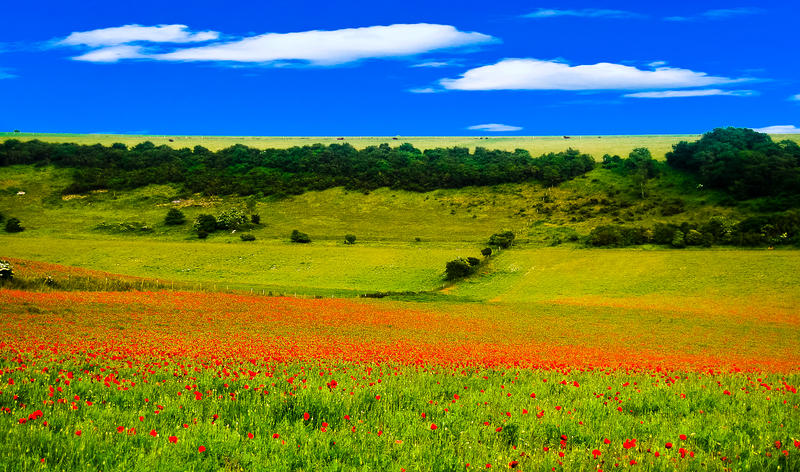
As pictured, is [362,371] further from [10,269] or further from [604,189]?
[604,189]

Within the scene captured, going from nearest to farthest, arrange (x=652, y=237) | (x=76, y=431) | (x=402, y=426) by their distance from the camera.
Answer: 1. (x=76, y=431)
2. (x=402, y=426)
3. (x=652, y=237)

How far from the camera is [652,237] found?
90.6 meters

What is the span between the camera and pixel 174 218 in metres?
118

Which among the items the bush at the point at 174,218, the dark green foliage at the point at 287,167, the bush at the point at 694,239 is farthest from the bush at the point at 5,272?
the dark green foliage at the point at 287,167

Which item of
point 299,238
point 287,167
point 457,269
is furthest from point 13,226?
point 457,269

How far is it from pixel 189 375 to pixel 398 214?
4556 inches

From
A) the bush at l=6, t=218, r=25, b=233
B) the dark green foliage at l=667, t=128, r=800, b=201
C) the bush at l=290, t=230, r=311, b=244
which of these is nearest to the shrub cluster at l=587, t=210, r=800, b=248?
the dark green foliage at l=667, t=128, r=800, b=201

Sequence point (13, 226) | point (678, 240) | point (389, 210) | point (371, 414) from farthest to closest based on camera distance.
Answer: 1. point (389, 210)
2. point (13, 226)
3. point (678, 240)
4. point (371, 414)

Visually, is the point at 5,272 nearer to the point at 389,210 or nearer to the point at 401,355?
the point at 401,355

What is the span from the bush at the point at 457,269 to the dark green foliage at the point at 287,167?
6849cm

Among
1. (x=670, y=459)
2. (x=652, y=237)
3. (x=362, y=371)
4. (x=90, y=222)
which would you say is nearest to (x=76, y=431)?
(x=362, y=371)

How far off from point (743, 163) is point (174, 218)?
121518 millimetres

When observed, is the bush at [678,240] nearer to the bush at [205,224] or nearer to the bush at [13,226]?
the bush at [205,224]

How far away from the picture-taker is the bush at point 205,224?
11012 centimetres
